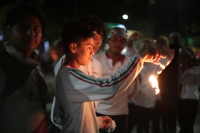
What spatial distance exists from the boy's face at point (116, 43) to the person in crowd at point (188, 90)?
220 centimetres

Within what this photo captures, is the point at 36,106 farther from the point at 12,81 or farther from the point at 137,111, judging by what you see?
the point at 137,111

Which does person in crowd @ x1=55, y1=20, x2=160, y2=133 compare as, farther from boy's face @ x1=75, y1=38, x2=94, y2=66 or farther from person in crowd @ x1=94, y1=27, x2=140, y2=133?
person in crowd @ x1=94, y1=27, x2=140, y2=133

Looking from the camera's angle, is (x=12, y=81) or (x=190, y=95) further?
(x=190, y=95)

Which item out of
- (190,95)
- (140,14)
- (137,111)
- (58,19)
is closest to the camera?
(137,111)

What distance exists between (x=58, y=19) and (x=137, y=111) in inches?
306

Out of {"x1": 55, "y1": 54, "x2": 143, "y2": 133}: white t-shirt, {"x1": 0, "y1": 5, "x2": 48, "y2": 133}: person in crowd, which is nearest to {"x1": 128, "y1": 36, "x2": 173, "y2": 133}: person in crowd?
{"x1": 55, "y1": 54, "x2": 143, "y2": 133}: white t-shirt

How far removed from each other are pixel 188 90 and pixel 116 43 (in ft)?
7.71

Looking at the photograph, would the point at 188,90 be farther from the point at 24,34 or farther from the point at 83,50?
the point at 24,34

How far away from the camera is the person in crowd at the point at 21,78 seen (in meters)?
1.88

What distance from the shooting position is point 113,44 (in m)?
4.55

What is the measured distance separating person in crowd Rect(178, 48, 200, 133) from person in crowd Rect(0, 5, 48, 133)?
14.1 feet

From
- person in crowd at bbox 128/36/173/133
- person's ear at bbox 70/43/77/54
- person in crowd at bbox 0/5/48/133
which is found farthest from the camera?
person in crowd at bbox 128/36/173/133

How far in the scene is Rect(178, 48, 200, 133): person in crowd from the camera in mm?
6059

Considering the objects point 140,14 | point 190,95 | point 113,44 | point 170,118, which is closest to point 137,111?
point 190,95
